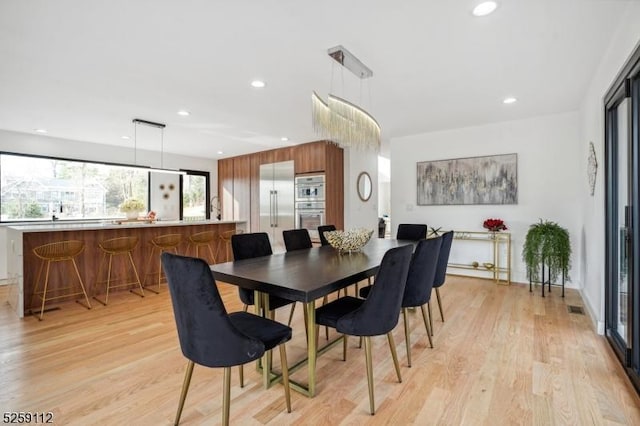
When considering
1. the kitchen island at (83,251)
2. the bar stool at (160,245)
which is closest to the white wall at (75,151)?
the kitchen island at (83,251)

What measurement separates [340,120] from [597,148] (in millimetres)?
2618

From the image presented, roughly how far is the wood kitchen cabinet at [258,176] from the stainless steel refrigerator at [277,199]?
0.16m

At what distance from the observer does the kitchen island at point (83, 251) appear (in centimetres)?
348

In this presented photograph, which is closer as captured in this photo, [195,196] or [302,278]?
[302,278]

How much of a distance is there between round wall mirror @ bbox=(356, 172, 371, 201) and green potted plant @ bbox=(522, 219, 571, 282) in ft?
10.5

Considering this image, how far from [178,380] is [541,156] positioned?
202 inches

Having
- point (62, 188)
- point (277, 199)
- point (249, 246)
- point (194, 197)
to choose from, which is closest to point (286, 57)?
point (249, 246)

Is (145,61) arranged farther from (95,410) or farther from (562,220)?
(562,220)

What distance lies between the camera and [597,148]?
10.1ft

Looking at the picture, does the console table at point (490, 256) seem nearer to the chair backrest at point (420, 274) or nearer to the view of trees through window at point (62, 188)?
the chair backrest at point (420, 274)

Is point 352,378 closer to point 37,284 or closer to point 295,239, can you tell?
point 295,239

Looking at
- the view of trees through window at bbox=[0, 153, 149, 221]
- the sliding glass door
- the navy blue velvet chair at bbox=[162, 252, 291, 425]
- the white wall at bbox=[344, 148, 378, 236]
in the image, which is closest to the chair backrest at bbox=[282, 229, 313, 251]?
the navy blue velvet chair at bbox=[162, 252, 291, 425]

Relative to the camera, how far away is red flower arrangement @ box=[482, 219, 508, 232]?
4621 mm

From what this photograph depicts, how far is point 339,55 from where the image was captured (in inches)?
101
